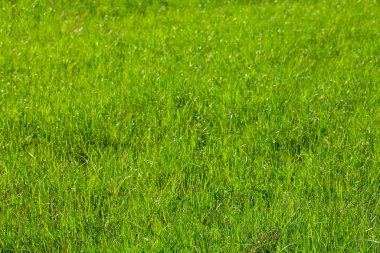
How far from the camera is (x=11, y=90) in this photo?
738 cm

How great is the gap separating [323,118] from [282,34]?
11.0 ft

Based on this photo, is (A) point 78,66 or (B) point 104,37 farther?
(B) point 104,37

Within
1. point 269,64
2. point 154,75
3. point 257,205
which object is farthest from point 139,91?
point 257,205

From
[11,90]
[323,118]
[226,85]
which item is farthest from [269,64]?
[11,90]

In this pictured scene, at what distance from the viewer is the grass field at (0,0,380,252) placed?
4797 mm

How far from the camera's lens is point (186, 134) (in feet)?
20.7

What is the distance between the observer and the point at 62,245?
472 centimetres

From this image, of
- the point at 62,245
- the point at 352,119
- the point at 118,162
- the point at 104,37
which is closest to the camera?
the point at 62,245

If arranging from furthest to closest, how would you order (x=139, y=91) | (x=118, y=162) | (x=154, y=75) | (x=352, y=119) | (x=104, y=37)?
(x=104, y=37) → (x=154, y=75) → (x=139, y=91) → (x=352, y=119) → (x=118, y=162)

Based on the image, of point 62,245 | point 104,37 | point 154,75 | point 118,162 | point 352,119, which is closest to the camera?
point 62,245

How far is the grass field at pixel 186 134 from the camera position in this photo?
15.7ft

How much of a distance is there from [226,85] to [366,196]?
8.63ft

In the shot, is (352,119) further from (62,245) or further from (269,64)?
(62,245)

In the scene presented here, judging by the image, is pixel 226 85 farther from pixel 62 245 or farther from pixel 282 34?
pixel 62 245
